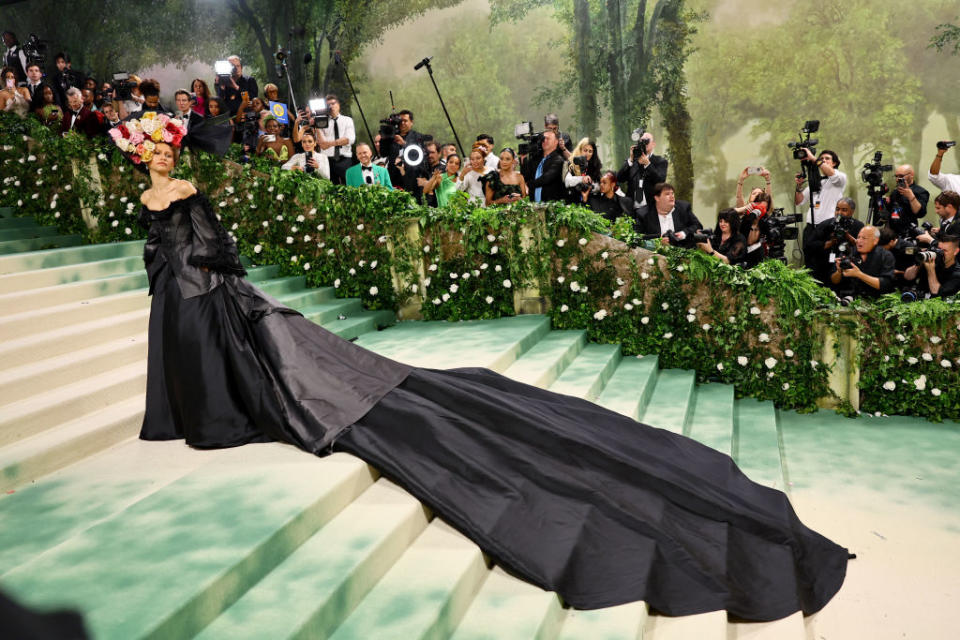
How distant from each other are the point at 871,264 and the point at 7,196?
8.37 meters

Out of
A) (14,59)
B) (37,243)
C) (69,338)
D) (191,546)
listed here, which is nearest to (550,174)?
(69,338)

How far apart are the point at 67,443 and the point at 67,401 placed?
1.51 ft

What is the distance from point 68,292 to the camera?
5.32m

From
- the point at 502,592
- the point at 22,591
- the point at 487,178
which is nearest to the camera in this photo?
the point at 22,591

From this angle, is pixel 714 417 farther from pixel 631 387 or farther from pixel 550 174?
pixel 550 174

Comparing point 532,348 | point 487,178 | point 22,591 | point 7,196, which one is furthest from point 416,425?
point 7,196

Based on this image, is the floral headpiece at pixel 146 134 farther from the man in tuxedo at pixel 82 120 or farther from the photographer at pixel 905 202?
the photographer at pixel 905 202

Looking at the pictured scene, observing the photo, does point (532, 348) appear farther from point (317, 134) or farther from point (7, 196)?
point (7, 196)

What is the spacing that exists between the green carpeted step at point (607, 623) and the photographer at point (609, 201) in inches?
200

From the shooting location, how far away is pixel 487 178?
7426 mm

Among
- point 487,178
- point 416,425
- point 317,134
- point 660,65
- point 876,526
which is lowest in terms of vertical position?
point 876,526

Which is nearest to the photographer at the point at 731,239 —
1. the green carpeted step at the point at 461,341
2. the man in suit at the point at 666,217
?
the man in suit at the point at 666,217

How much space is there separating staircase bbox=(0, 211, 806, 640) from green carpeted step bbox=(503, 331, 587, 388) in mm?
340

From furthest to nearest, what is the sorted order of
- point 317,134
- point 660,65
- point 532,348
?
point 660,65 < point 317,134 < point 532,348
